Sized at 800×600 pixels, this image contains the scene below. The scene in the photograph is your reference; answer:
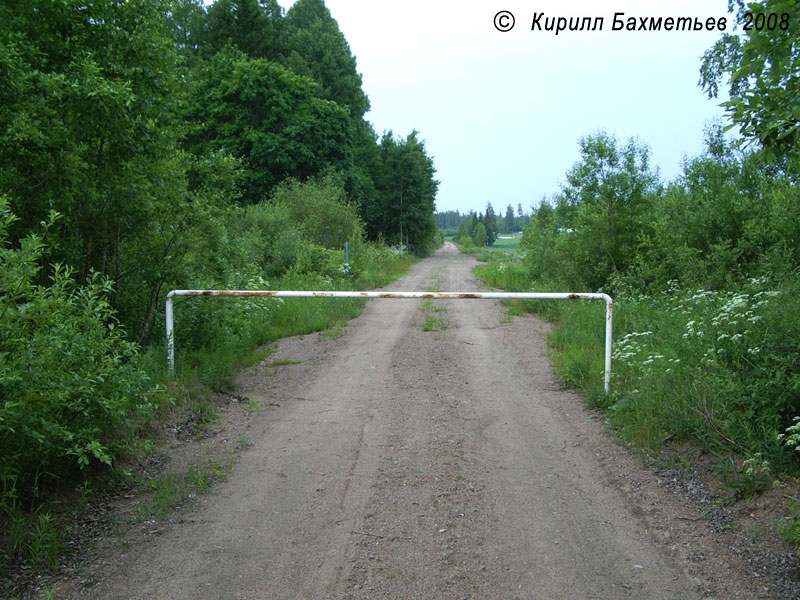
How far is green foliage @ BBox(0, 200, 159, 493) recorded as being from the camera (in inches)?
159

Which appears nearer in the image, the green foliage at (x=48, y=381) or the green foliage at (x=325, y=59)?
the green foliage at (x=48, y=381)

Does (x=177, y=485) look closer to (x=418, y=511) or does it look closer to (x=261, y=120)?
(x=418, y=511)

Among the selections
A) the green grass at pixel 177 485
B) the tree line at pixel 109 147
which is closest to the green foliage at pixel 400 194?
the tree line at pixel 109 147

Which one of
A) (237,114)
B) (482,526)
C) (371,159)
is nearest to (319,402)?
(482,526)

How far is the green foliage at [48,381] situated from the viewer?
4035 millimetres

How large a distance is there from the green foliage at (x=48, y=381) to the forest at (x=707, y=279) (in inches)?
177

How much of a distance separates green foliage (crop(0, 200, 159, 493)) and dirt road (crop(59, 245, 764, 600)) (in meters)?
0.89

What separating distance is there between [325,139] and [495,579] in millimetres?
38628

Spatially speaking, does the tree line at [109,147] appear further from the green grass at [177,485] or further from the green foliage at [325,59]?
the green foliage at [325,59]

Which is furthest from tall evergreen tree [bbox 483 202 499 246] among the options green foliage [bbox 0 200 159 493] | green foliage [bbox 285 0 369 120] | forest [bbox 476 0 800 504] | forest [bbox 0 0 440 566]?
green foliage [bbox 0 200 159 493]

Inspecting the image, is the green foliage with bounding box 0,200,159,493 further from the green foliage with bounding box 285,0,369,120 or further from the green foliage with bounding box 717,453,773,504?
the green foliage with bounding box 285,0,369,120

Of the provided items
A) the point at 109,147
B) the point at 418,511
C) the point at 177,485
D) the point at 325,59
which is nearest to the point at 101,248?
the point at 109,147

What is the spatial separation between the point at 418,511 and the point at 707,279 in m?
8.25

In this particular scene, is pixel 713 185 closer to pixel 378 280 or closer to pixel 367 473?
pixel 367 473
